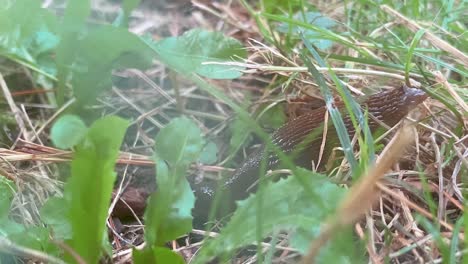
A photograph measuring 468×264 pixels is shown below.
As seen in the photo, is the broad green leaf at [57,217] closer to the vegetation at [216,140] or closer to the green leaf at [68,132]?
the vegetation at [216,140]

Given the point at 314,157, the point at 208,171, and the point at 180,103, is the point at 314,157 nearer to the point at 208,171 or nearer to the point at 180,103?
the point at 208,171

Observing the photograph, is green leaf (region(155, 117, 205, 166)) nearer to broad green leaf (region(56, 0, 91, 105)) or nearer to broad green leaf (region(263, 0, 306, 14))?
broad green leaf (region(56, 0, 91, 105))

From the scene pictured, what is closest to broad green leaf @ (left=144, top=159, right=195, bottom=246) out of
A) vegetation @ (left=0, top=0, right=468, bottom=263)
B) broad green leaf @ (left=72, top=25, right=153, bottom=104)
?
vegetation @ (left=0, top=0, right=468, bottom=263)

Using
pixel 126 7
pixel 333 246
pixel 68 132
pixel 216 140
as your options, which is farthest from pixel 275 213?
pixel 126 7

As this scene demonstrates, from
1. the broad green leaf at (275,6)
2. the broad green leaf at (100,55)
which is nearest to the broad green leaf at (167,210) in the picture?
the broad green leaf at (100,55)

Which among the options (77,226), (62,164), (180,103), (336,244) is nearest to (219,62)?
(180,103)

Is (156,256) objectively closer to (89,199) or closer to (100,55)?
(89,199)
